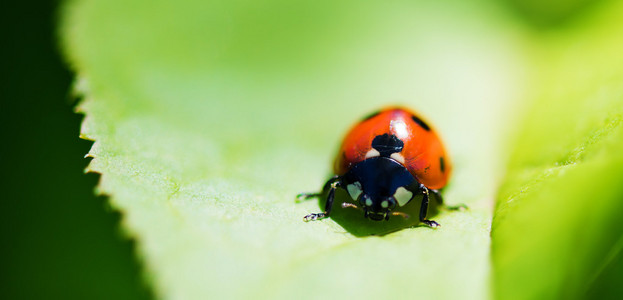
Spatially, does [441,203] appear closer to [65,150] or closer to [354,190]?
[354,190]

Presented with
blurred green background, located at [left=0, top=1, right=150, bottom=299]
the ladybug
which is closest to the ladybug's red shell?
the ladybug

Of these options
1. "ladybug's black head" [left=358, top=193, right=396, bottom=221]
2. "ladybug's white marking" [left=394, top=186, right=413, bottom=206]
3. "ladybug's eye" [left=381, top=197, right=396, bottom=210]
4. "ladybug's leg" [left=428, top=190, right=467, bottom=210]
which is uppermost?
"ladybug's leg" [left=428, top=190, right=467, bottom=210]

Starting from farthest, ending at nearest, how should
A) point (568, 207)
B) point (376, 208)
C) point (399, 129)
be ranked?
point (399, 129)
point (376, 208)
point (568, 207)

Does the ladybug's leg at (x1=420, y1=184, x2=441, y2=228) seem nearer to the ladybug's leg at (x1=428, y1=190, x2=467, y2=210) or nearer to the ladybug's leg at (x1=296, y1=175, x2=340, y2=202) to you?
the ladybug's leg at (x1=428, y1=190, x2=467, y2=210)

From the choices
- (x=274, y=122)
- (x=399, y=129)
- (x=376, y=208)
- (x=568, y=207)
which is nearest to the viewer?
(x=568, y=207)

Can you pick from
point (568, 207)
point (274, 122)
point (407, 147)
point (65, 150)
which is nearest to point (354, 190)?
point (407, 147)

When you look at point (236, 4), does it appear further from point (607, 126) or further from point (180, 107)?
point (607, 126)

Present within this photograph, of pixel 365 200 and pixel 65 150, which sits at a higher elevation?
pixel 365 200
